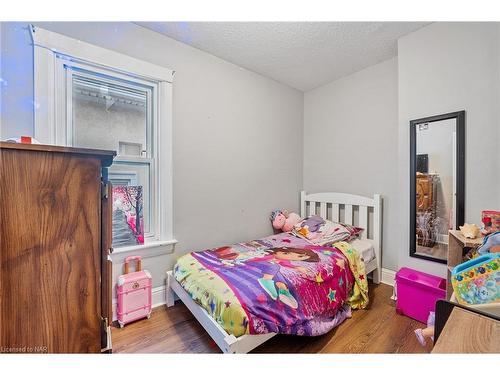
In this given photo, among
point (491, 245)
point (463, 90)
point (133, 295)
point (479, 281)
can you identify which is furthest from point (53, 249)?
point (463, 90)

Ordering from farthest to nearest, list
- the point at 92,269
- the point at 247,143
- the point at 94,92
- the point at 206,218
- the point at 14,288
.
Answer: the point at 247,143
the point at 206,218
the point at 94,92
the point at 92,269
the point at 14,288

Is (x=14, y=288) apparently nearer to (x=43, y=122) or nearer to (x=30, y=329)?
(x=30, y=329)

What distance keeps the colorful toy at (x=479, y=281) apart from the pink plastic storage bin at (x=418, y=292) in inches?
28.1

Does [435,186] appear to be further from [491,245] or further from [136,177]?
[136,177]

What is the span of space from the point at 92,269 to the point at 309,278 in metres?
1.27

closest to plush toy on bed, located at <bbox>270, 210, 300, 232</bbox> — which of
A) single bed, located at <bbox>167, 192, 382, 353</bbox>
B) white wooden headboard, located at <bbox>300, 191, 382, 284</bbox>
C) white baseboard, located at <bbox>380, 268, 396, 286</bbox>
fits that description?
single bed, located at <bbox>167, 192, 382, 353</bbox>

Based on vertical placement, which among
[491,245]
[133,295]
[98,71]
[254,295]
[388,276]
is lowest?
[388,276]

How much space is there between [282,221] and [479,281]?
1815 millimetres

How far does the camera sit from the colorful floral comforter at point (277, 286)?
4.09 feet

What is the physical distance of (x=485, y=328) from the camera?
0.68m

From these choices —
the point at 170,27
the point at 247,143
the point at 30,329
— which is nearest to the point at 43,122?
the point at 170,27

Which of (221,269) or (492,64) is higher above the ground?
(492,64)

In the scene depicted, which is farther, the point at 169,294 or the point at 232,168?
the point at 232,168

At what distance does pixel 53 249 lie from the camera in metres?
0.65
